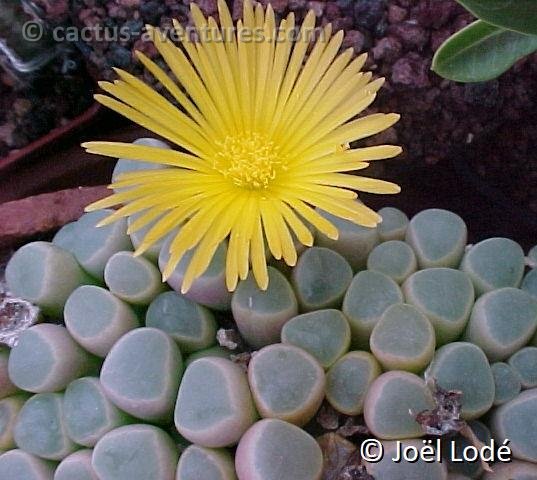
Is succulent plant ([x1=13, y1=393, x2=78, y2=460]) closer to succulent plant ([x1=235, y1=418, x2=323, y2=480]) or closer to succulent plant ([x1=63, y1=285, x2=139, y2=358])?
succulent plant ([x1=63, y1=285, x2=139, y2=358])

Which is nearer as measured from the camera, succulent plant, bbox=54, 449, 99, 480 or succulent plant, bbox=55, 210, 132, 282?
succulent plant, bbox=54, 449, 99, 480

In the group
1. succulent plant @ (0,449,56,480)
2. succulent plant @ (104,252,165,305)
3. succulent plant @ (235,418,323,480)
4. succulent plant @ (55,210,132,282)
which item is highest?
succulent plant @ (55,210,132,282)

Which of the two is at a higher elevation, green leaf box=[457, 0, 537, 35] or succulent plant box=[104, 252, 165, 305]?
green leaf box=[457, 0, 537, 35]

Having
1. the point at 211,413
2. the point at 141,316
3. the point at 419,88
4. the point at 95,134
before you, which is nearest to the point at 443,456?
the point at 211,413

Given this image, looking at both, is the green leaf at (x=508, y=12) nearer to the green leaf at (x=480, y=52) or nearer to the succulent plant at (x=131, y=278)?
the green leaf at (x=480, y=52)

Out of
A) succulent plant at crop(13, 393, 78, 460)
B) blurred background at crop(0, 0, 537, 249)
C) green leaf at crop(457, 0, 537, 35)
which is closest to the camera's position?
green leaf at crop(457, 0, 537, 35)

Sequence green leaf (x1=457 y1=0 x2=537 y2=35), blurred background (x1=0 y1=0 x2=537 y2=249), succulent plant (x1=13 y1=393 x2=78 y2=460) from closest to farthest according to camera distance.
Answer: green leaf (x1=457 y1=0 x2=537 y2=35), succulent plant (x1=13 y1=393 x2=78 y2=460), blurred background (x1=0 y1=0 x2=537 y2=249)

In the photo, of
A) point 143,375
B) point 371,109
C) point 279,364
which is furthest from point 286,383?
point 371,109

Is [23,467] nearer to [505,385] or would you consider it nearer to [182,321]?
[182,321]

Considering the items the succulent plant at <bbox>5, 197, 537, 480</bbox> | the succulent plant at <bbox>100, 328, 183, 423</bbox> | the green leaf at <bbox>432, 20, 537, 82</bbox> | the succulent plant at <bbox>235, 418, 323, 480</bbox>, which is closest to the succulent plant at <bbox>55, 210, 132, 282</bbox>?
the succulent plant at <bbox>5, 197, 537, 480</bbox>
